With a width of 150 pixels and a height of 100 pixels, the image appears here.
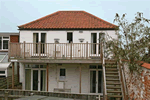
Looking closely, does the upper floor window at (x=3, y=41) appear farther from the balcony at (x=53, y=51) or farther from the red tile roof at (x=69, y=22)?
the balcony at (x=53, y=51)

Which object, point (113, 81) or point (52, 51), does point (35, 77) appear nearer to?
point (52, 51)

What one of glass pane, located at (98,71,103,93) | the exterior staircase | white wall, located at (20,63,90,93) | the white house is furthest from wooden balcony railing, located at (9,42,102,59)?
the exterior staircase

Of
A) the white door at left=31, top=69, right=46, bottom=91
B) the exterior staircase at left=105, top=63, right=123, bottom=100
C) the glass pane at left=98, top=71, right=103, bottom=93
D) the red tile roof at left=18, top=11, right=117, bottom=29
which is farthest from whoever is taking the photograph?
the red tile roof at left=18, top=11, right=117, bottom=29

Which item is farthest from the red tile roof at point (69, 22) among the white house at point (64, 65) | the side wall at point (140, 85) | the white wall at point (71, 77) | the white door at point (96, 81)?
the side wall at point (140, 85)

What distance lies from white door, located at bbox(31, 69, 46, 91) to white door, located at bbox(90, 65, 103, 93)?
3.99 meters

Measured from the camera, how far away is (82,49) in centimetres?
1388

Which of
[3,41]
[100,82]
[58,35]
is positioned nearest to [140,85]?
[100,82]

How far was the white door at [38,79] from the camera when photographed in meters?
16.4

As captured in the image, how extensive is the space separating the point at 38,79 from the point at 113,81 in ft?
23.7

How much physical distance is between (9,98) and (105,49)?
22.6ft

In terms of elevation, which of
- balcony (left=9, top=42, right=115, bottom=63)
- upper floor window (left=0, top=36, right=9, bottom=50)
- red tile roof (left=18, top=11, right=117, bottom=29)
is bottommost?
balcony (left=9, top=42, right=115, bottom=63)

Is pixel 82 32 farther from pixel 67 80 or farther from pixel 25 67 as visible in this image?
pixel 25 67

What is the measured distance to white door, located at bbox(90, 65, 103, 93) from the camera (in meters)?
15.8

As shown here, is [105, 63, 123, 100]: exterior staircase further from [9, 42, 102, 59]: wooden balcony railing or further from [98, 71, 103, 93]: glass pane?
[98, 71, 103, 93]: glass pane
